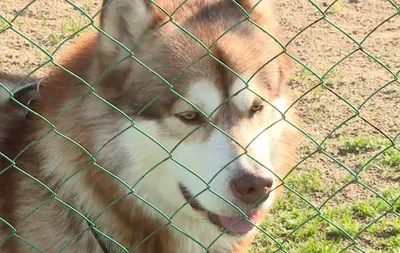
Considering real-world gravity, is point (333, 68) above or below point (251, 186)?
below

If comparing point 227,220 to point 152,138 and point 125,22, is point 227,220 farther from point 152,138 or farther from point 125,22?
point 125,22

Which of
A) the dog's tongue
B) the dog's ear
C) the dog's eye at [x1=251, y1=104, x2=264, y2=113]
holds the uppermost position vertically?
the dog's ear

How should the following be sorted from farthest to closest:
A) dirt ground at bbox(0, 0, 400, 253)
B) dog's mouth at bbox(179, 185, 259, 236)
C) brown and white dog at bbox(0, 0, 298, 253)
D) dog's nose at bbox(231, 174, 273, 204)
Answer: dirt ground at bbox(0, 0, 400, 253)
dog's mouth at bbox(179, 185, 259, 236)
brown and white dog at bbox(0, 0, 298, 253)
dog's nose at bbox(231, 174, 273, 204)

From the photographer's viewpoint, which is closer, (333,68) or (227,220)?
(227,220)

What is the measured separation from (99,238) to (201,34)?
3.99ft

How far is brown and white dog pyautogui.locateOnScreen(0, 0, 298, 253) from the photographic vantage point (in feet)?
10.2

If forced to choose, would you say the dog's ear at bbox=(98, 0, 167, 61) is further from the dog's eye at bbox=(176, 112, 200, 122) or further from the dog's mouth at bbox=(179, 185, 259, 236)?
the dog's mouth at bbox=(179, 185, 259, 236)

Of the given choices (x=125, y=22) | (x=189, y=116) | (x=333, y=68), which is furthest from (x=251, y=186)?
(x=333, y=68)

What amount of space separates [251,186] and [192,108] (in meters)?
0.49

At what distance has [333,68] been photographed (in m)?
5.09

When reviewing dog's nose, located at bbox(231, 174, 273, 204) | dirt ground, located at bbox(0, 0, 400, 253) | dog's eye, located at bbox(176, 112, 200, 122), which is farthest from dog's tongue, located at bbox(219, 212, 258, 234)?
dirt ground, located at bbox(0, 0, 400, 253)

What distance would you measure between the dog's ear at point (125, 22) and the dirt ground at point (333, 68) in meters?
1.62

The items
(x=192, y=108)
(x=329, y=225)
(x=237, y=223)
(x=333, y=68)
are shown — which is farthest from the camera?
(x=333, y=68)

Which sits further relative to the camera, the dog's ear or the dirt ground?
the dirt ground
